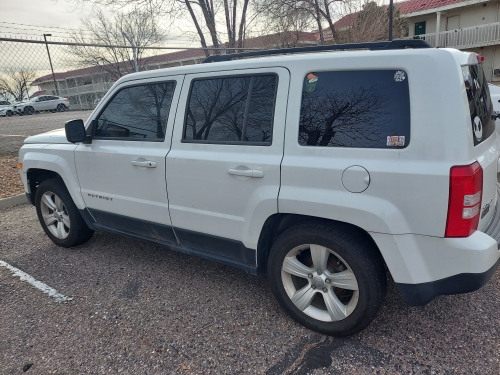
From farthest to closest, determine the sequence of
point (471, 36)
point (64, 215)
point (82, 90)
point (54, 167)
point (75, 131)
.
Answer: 1. point (82, 90)
2. point (471, 36)
3. point (64, 215)
4. point (54, 167)
5. point (75, 131)

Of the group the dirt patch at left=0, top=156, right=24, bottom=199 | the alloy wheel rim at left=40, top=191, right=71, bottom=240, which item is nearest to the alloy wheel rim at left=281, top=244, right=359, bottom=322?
the alloy wheel rim at left=40, top=191, right=71, bottom=240

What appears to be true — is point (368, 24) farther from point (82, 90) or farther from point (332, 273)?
point (82, 90)

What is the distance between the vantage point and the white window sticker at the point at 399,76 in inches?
81.7

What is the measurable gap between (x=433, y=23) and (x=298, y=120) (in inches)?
1052

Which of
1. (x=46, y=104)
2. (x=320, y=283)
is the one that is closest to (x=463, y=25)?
(x=320, y=283)

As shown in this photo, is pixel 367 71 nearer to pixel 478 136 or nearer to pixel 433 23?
pixel 478 136

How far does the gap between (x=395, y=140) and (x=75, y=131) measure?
110 inches

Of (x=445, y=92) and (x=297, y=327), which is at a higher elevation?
(x=445, y=92)

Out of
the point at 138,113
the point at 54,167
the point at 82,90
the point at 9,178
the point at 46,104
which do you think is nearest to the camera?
the point at 138,113

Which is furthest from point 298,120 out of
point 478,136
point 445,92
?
point 478,136

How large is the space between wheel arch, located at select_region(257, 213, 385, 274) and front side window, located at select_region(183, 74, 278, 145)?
1.79ft

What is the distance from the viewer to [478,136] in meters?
2.17

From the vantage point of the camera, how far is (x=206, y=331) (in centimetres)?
267

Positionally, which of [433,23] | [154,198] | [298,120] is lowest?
[154,198]
